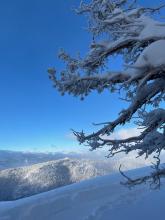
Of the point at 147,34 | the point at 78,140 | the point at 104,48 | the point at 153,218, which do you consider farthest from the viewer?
the point at 153,218

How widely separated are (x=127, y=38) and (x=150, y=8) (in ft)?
4.77

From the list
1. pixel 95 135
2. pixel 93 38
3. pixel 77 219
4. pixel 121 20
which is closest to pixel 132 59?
pixel 93 38

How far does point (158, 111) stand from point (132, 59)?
1.37m

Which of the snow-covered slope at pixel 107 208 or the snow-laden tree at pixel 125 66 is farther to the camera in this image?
the snow-covered slope at pixel 107 208

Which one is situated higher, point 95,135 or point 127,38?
point 127,38

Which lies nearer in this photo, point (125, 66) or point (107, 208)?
point (125, 66)

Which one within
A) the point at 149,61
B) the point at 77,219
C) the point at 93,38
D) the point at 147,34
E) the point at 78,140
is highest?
the point at 93,38

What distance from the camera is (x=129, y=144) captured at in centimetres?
865

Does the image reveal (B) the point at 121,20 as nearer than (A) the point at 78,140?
Yes

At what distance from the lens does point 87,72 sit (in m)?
7.17

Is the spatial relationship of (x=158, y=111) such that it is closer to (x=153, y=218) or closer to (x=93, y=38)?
(x=93, y=38)

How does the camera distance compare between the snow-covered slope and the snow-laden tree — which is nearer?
the snow-laden tree

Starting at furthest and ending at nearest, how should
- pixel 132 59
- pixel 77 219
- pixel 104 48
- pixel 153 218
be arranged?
pixel 77 219, pixel 153 218, pixel 132 59, pixel 104 48

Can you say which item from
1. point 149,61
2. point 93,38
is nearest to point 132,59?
point 93,38
